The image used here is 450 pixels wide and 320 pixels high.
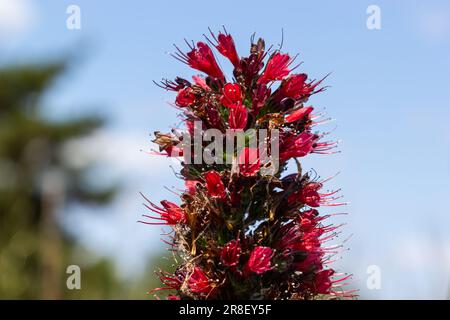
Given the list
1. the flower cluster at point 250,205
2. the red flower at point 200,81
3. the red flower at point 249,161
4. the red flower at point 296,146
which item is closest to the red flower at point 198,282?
the flower cluster at point 250,205

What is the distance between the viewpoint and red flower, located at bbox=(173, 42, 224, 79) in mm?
5199

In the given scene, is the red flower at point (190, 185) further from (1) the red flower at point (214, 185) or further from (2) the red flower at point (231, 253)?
(2) the red flower at point (231, 253)

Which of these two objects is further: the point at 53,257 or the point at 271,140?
the point at 53,257

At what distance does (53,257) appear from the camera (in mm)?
11555

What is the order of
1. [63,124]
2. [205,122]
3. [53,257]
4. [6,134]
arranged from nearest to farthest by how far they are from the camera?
[205,122], [53,257], [6,134], [63,124]

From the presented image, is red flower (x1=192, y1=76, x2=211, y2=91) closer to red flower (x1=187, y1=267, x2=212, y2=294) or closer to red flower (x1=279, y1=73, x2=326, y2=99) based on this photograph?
red flower (x1=279, y1=73, x2=326, y2=99)

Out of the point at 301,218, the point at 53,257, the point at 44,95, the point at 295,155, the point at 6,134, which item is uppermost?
the point at 44,95

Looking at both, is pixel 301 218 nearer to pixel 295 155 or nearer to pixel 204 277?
pixel 295 155

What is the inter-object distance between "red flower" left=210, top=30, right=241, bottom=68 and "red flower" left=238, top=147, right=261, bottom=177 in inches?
36.8

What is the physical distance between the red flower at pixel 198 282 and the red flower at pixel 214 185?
53cm

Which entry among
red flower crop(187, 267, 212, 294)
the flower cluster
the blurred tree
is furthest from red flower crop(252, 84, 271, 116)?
the blurred tree

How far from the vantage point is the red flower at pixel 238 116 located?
466 centimetres

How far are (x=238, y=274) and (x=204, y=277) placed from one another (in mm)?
235
